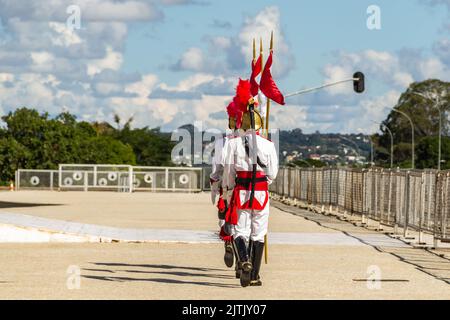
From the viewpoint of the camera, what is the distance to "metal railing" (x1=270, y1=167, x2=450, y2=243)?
20.4 metres

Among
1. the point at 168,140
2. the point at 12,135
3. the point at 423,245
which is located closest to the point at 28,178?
the point at 12,135

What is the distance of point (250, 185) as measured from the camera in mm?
13383

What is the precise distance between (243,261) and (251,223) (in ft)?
1.76

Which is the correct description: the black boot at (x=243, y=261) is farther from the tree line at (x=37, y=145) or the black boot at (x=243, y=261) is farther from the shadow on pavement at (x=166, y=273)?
the tree line at (x=37, y=145)

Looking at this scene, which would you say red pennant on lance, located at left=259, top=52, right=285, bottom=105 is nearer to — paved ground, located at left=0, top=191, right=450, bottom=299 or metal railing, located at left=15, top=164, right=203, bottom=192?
paved ground, located at left=0, top=191, right=450, bottom=299

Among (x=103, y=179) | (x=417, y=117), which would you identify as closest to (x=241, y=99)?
(x=103, y=179)

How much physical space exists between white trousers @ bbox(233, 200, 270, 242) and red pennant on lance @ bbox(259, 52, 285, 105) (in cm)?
217

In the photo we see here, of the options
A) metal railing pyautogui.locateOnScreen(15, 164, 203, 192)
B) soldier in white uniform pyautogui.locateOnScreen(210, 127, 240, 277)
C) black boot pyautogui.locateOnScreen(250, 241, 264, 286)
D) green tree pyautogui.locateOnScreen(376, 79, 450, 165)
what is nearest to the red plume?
soldier in white uniform pyautogui.locateOnScreen(210, 127, 240, 277)

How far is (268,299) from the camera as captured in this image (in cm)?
A: 1219

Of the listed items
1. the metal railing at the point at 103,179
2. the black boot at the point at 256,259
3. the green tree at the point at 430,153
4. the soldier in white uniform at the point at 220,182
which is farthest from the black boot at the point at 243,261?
the green tree at the point at 430,153

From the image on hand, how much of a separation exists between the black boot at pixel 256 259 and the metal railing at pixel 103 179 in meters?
58.0

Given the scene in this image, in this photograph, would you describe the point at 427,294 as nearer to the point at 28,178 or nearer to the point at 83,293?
the point at 83,293

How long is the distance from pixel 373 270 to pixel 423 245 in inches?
212
